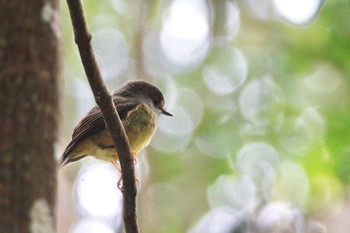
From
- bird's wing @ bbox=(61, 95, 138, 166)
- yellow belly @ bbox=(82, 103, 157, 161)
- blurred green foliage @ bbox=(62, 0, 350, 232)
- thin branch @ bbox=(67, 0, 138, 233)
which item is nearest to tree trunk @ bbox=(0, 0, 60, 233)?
thin branch @ bbox=(67, 0, 138, 233)

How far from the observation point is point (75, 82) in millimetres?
8641

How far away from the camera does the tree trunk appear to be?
87.4 inches

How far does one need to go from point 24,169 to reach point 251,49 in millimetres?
6541

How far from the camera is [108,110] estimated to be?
302 centimetres

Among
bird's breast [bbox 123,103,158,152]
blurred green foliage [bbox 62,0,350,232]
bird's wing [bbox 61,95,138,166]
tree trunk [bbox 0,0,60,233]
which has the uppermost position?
blurred green foliage [bbox 62,0,350,232]

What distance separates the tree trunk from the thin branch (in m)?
0.15

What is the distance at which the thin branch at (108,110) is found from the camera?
2.68 m

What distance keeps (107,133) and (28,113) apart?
8.29 feet

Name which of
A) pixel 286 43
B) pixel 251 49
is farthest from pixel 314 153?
pixel 251 49

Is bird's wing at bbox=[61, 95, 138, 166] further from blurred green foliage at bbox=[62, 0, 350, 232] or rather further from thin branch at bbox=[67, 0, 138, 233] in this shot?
blurred green foliage at bbox=[62, 0, 350, 232]

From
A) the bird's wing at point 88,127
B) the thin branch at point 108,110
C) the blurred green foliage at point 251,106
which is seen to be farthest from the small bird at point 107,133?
the blurred green foliage at point 251,106

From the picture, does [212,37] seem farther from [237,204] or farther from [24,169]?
[24,169]

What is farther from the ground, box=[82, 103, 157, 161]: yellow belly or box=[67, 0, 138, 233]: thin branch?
box=[82, 103, 157, 161]: yellow belly

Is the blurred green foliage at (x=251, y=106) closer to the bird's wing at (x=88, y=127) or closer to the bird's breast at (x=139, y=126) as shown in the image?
the bird's breast at (x=139, y=126)
